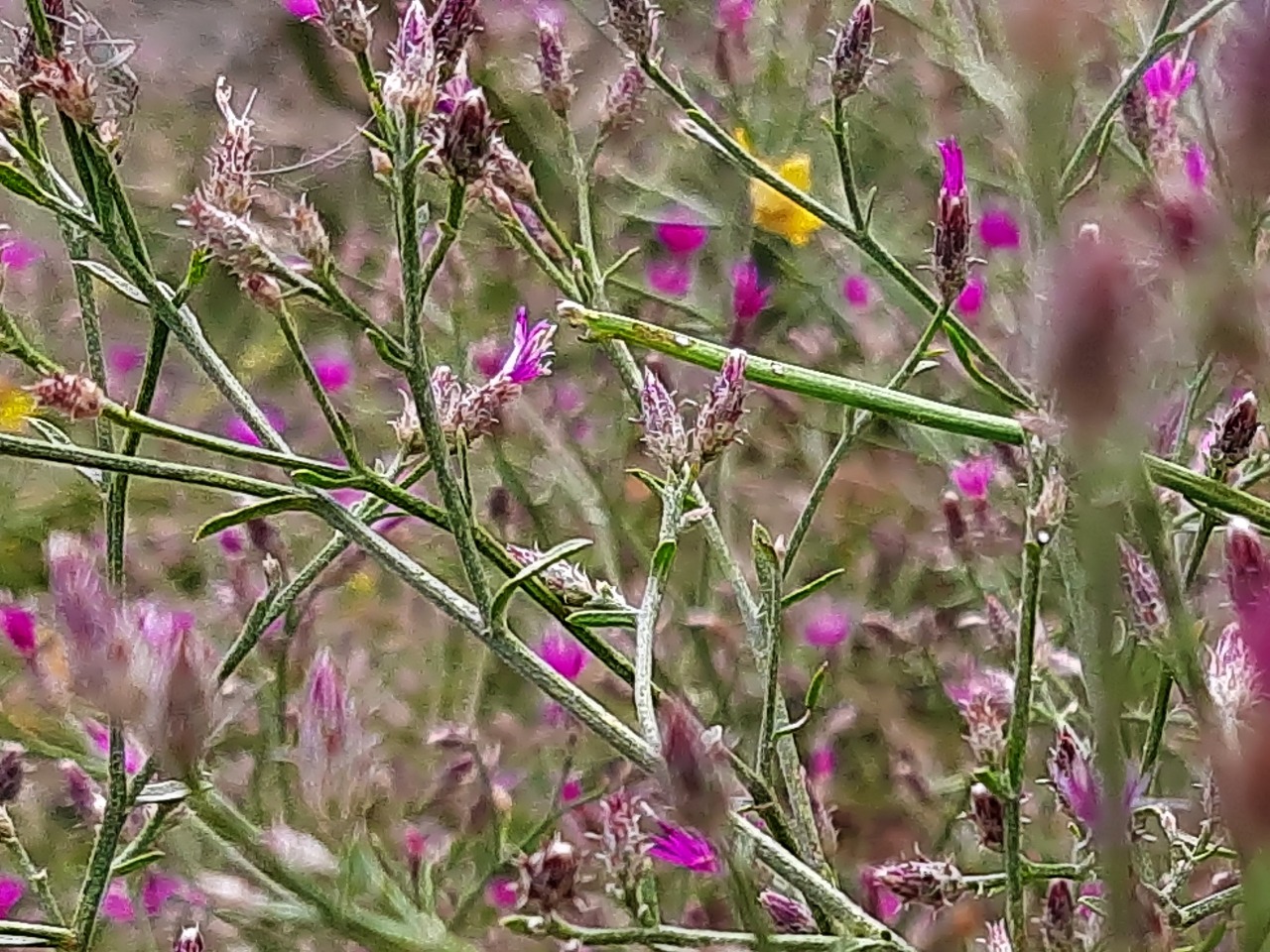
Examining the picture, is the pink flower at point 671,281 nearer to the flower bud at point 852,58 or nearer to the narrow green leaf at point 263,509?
the flower bud at point 852,58

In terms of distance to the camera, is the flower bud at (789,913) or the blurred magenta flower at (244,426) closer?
the flower bud at (789,913)

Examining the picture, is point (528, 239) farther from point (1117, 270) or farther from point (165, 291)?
point (1117, 270)

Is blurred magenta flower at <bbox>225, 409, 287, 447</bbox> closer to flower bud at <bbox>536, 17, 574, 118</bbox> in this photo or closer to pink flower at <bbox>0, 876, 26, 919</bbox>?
pink flower at <bbox>0, 876, 26, 919</bbox>

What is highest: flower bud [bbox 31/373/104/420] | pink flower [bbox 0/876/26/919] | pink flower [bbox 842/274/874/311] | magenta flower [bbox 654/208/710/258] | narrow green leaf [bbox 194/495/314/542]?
magenta flower [bbox 654/208/710/258]

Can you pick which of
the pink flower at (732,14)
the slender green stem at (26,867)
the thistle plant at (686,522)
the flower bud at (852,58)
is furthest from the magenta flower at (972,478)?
the slender green stem at (26,867)

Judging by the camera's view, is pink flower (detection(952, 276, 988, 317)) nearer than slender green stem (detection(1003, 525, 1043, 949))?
No

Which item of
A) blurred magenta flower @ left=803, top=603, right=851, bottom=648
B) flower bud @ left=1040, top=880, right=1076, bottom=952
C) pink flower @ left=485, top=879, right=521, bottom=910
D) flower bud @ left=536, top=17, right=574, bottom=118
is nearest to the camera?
flower bud @ left=1040, top=880, right=1076, bottom=952

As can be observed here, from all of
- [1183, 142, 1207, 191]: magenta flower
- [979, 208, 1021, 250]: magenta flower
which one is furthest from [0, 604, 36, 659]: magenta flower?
[979, 208, 1021, 250]: magenta flower

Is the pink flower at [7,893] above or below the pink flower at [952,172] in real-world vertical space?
below
